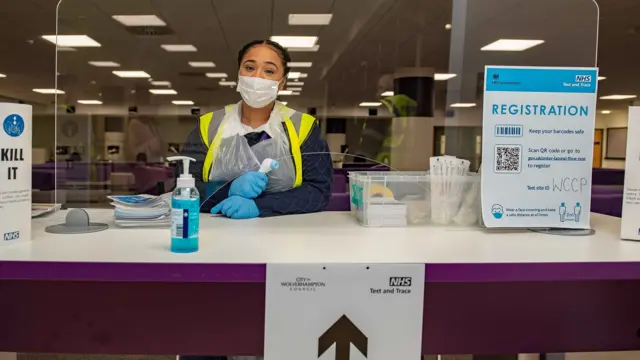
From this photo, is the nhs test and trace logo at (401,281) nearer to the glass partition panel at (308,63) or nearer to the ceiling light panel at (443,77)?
the glass partition panel at (308,63)

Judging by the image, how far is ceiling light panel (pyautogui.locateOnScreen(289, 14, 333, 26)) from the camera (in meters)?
6.02

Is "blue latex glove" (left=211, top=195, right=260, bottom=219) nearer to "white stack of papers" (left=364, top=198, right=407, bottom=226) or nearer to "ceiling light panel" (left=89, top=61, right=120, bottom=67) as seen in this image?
"white stack of papers" (left=364, top=198, right=407, bottom=226)

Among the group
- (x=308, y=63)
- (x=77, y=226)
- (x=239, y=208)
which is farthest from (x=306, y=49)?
(x=77, y=226)

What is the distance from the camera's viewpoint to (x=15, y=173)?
3.24ft

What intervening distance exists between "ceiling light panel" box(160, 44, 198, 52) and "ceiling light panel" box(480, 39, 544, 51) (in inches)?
171

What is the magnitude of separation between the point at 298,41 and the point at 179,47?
1.91m

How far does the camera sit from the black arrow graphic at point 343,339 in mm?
886

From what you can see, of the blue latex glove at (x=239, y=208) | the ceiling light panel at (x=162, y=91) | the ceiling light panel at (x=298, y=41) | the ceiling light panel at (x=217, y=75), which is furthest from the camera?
the ceiling light panel at (x=162, y=91)

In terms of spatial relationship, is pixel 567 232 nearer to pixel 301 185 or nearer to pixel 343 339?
pixel 343 339

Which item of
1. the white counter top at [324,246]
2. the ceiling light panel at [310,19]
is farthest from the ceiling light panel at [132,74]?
the white counter top at [324,246]

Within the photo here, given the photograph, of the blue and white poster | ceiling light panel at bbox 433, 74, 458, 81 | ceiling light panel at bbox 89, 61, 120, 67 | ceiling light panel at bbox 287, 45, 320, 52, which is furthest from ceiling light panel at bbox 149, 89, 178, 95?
the blue and white poster

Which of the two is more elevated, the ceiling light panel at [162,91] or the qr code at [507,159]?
the ceiling light panel at [162,91]

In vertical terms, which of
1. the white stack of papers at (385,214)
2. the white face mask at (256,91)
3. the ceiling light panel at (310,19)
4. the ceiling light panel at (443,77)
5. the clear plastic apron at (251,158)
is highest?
the ceiling light panel at (310,19)

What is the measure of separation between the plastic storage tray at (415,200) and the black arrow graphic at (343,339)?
1.55ft
